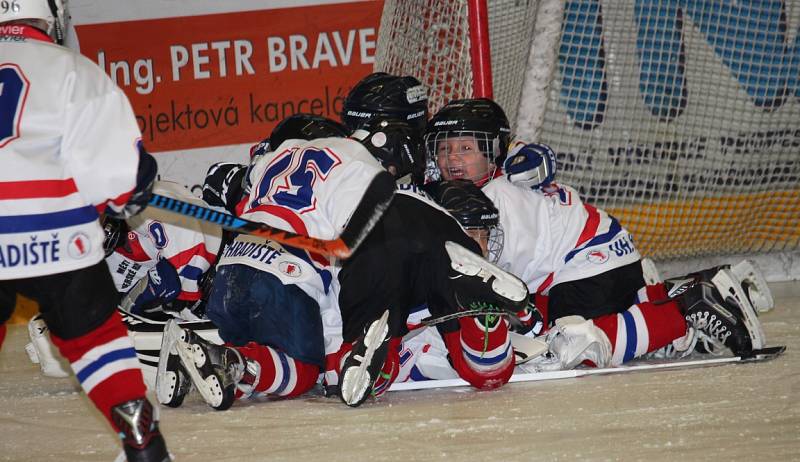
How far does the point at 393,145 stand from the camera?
3.60m

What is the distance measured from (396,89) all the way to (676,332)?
4.55ft

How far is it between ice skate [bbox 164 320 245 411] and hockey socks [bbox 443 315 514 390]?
2.50 feet

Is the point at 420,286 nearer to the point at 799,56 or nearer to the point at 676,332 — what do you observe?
the point at 676,332

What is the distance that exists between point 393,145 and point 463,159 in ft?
1.79

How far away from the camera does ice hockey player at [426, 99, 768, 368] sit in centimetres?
358

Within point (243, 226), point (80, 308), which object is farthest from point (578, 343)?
point (80, 308)

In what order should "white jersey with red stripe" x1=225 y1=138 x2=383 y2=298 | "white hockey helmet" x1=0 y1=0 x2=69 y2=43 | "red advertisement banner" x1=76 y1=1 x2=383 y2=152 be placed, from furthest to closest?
1. "red advertisement banner" x1=76 y1=1 x2=383 y2=152
2. "white jersey with red stripe" x1=225 y1=138 x2=383 y2=298
3. "white hockey helmet" x1=0 y1=0 x2=69 y2=43

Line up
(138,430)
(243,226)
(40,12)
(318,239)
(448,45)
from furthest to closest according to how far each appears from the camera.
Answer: (448,45), (318,239), (243,226), (40,12), (138,430)

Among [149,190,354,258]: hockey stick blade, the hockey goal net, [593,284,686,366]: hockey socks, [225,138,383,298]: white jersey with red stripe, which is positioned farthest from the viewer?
the hockey goal net

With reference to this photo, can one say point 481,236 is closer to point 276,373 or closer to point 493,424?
point 276,373

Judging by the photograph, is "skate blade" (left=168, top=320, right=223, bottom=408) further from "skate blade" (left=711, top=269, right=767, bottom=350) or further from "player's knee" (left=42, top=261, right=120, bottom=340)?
"skate blade" (left=711, top=269, right=767, bottom=350)

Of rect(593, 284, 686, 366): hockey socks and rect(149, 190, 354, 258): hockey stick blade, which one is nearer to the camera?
rect(149, 190, 354, 258): hockey stick blade

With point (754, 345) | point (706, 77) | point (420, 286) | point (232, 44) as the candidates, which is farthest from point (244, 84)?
point (754, 345)

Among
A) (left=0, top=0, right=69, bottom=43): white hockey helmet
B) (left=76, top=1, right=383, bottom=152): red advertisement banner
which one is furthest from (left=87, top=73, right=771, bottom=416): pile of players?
(left=76, top=1, right=383, bottom=152): red advertisement banner
